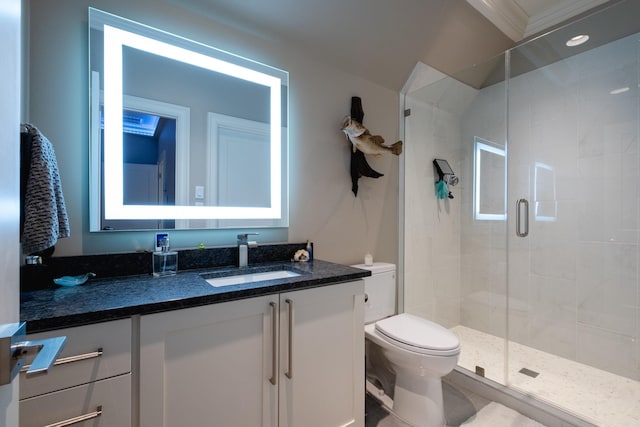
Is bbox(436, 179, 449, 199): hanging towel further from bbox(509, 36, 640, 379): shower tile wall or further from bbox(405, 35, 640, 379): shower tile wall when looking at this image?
bbox(509, 36, 640, 379): shower tile wall

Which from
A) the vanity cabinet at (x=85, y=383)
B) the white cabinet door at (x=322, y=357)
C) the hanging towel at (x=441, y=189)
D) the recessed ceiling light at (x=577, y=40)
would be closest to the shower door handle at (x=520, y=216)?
the hanging towel at (x=441, y=189)

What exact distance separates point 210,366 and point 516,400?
71.6 inches

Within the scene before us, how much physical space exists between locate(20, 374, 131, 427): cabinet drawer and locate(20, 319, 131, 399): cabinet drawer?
0.02 meters

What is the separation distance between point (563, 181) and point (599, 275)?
2.37 feet

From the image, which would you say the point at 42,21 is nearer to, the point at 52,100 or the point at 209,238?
the point at 52,100

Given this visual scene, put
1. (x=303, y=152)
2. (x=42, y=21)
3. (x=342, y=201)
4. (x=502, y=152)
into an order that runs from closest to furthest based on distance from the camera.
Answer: (x=42, y=21) < (x=303, y=152) < (x=342, y=201) < (x=502, y=152)

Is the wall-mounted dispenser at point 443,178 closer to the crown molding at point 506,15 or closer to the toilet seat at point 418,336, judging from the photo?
the crown molding at point 506,15

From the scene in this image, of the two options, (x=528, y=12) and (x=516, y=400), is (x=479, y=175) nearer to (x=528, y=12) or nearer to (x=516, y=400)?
(x=528, y=12)

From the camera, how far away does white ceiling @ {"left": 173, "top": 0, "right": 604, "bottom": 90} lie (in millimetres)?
1601

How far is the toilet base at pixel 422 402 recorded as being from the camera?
5.08 ft

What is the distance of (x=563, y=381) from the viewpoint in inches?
77.2

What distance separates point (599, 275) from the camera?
2074 millimetres

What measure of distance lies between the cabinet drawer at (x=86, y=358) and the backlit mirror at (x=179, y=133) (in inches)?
24.8

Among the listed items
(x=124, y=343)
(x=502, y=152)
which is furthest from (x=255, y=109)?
(x=502, y=152)
